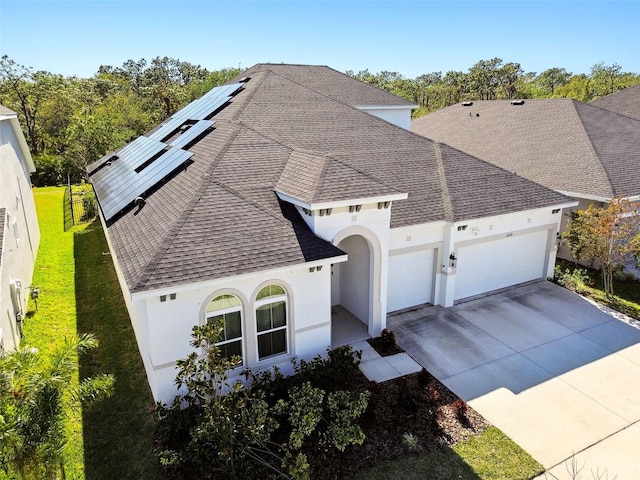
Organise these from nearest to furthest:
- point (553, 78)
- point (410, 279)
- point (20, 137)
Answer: point (410, 279)
point (20, 137)
point (553, 78)

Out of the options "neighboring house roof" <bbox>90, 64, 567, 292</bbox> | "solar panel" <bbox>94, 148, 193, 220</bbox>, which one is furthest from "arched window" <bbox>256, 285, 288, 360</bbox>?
"solar panel" <bbox>94, 148, 193, 220</bbox>

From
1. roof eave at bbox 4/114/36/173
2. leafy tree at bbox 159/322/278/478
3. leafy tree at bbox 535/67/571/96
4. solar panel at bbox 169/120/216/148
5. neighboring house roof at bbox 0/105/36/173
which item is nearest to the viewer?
leafy tree at bbox 159/322/278/478

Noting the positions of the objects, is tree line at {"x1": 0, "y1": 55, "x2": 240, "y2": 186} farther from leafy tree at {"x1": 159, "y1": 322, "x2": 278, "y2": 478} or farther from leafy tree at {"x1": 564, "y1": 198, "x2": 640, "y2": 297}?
leafy tree at {"x1": 564, "y1": 198, "x2": 640, "y2": 297}

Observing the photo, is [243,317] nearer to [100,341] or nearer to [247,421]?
[247,421]

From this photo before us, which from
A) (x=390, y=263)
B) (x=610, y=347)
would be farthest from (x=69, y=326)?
(x=610, y=347)

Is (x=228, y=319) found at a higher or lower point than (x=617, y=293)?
higher

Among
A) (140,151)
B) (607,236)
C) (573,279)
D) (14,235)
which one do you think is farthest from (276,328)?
(140,151)
